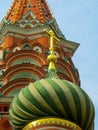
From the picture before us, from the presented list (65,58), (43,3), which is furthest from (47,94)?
(43,3)

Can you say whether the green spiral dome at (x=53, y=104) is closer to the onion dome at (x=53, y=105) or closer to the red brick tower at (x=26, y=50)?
the onion dome at (x=53, y=105)

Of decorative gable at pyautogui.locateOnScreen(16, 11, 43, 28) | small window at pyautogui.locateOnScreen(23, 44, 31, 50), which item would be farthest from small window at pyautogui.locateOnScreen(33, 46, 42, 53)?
decorative gable at pyautogui.locateOnScreen(16, 11, 43, 28)

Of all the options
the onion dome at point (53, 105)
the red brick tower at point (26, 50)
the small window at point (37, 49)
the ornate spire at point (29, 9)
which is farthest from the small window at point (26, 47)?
the onion dome at point (53, 105)

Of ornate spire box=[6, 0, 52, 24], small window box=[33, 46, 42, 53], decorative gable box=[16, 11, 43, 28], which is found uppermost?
ornate spire box=[6, 0, 52, 24]

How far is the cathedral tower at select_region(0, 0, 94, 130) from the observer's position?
13.5 metres

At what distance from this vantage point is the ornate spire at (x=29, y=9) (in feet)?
73.1

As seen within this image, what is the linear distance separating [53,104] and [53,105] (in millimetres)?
25

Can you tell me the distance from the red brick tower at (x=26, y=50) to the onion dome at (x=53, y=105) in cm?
379

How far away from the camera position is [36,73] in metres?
19.3

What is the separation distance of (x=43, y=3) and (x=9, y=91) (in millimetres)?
Answer: 6205

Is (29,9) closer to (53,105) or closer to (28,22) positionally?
(28,22)

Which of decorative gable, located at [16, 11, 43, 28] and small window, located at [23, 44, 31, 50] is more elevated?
decorative gable, located at [16, 11, 43, 28]

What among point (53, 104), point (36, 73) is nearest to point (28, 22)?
point (36, 73)

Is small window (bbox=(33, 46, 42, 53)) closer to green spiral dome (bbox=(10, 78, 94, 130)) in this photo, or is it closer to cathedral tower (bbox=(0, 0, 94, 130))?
cathedral tower (bbox=(0, 0, 94, 130))
